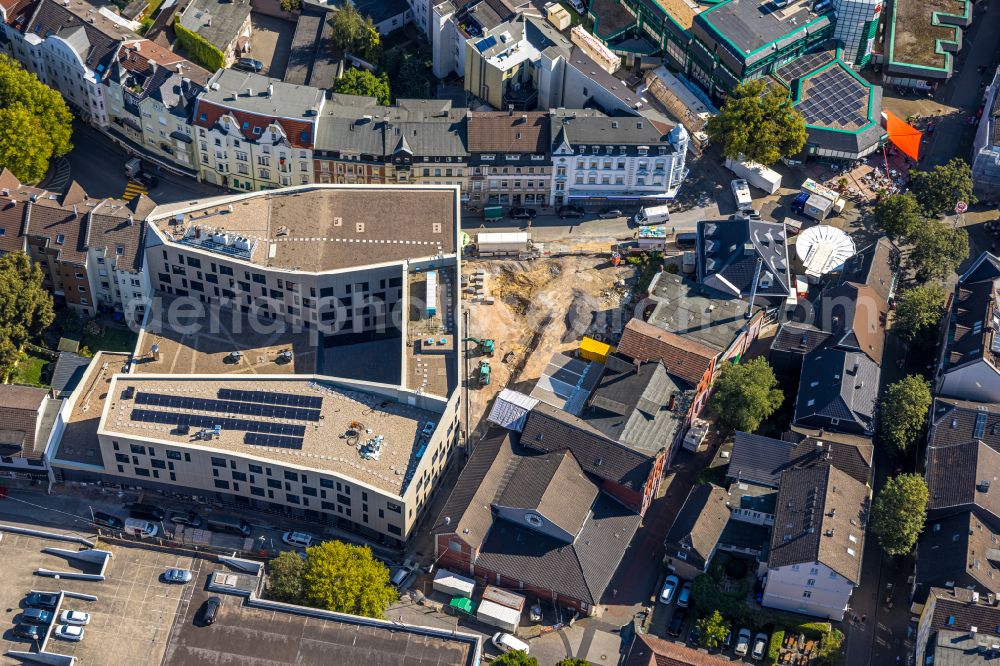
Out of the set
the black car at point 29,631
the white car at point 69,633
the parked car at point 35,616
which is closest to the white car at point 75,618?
the white car at point 69,633

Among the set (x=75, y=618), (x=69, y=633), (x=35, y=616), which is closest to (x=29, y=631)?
(x=35, y=616)

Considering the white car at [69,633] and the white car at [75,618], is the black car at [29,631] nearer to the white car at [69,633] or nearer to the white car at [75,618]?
the white car at [69,633]

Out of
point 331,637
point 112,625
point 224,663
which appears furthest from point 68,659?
point 331,637

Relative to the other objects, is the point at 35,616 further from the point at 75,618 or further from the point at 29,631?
the point at 75,618

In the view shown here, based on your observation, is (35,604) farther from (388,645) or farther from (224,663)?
(388,645)

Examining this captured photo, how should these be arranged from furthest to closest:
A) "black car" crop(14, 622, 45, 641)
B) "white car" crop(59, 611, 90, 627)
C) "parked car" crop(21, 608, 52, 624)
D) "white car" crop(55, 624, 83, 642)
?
1. "white car" crop(59, 611, 90, 627)
2. "parked car" crop(21, 608, 52, 624)
3. "black car" crop(14, 622, 45, 641)
4. "white car" crop(55, 624, 83, 642)

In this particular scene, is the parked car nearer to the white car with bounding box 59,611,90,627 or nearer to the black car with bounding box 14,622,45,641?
the black car with bounding box 14,622,45,641

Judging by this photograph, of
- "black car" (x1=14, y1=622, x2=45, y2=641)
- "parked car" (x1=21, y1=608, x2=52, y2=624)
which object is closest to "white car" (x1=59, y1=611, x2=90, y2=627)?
"parked car" (x1=21, y1=608, x2=52, y2=624)
